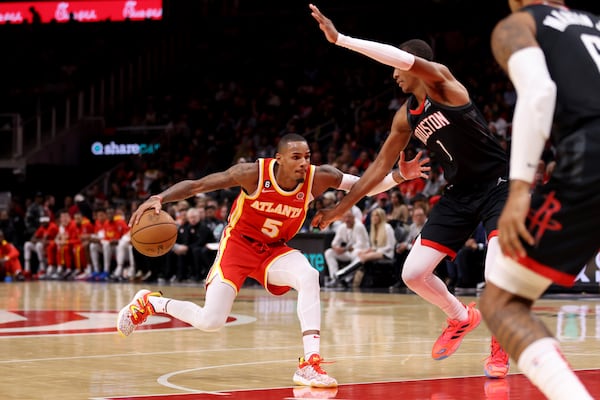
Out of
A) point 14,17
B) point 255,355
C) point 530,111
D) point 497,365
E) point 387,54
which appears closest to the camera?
point 530,111

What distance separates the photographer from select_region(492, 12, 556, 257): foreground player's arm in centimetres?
371

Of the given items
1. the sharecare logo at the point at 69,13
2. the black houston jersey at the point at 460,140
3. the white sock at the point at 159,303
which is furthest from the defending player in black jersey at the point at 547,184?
the sharecare logo at the point at 69,13

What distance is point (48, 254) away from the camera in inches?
914

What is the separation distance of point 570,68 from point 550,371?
3.83 ft

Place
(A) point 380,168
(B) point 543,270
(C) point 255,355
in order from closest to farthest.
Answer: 1. (B) point 543,270
2. (A) point 380,168
3. (C) point 255,355

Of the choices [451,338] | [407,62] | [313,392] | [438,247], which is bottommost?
[313,392]

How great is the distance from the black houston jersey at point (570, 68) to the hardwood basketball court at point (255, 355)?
7.59 feet

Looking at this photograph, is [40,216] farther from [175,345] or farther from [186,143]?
[175,345]

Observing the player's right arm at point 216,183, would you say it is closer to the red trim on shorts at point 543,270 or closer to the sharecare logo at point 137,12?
the red trim on shorts at point 543,270

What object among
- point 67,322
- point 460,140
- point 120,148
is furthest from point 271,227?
point 120,148

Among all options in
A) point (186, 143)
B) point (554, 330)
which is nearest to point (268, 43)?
A: point (186, 143)

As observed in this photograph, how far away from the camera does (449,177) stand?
695 centimetres

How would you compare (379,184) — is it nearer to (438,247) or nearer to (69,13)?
(438,247)

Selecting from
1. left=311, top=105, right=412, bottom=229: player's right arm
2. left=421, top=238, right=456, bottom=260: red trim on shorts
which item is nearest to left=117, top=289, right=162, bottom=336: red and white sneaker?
left=311, top=105, right=412, bottom=229: player's right arm
